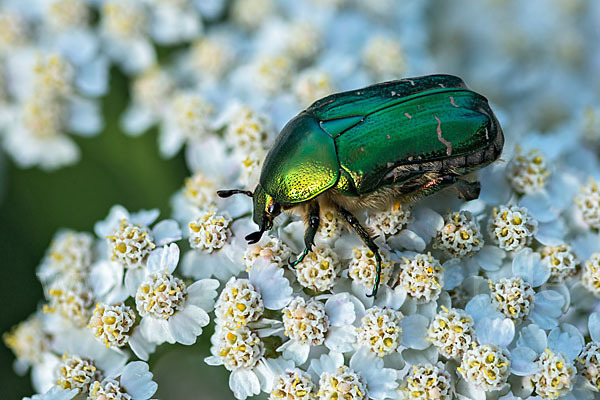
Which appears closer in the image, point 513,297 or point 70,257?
point 513,297

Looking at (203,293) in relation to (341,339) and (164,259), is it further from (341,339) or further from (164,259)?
(341,339)

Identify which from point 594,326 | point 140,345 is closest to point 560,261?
point 594,326

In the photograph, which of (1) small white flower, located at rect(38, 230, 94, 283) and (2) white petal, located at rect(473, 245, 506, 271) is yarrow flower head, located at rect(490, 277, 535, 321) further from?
(1) small white flower, located at rect(38, 230, 94, 283)

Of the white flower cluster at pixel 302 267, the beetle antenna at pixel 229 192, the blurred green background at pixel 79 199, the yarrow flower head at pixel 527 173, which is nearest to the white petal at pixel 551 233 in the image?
the white flower cluster at pixel 302 267

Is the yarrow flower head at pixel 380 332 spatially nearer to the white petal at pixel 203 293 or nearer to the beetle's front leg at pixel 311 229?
the beetle's front leg at pixel 311 229

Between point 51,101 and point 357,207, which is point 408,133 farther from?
point 51,101

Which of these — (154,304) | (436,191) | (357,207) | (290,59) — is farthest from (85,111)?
(436,191)

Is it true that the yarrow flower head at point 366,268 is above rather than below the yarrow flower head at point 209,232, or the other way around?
below
